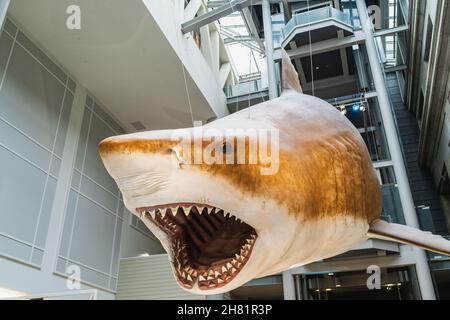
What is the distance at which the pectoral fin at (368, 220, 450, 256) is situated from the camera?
7.98 ft

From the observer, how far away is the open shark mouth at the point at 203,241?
166cm

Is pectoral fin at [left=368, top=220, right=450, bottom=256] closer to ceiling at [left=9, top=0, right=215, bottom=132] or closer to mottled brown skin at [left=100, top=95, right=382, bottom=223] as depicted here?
mottled brown skin at [left=100, top=95, right=382, bottom=223]

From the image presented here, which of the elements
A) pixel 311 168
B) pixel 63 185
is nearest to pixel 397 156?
pixel 63 185

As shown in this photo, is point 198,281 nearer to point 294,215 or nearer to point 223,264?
point 223,264

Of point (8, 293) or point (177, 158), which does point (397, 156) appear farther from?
point (177, 158)

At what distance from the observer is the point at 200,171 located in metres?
1.55

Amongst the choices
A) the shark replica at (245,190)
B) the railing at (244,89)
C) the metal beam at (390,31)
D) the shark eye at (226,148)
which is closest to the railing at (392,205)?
the metal beam at (390,31)

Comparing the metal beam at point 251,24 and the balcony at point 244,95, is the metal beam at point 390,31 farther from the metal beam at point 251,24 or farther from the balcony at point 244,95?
the metal beam at point 251,24

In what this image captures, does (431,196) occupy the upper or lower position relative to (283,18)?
lower

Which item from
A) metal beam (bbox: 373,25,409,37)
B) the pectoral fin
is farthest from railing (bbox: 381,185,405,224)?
the pectoral fin

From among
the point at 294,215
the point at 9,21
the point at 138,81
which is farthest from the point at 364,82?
the point at 294,215

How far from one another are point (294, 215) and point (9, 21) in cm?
862

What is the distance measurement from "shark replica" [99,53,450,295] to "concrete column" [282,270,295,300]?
776 cm
